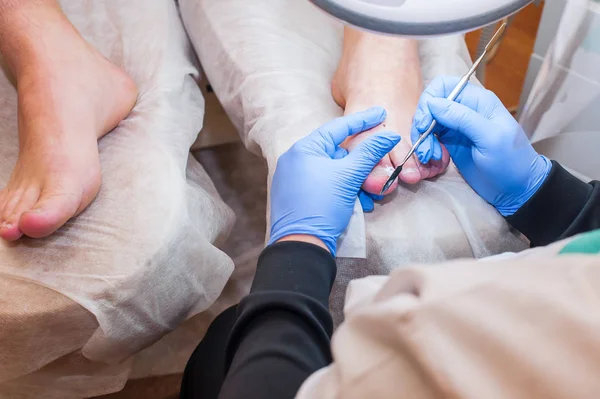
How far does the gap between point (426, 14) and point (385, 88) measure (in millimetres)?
493

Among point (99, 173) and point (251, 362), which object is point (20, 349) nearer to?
point (99, 173)

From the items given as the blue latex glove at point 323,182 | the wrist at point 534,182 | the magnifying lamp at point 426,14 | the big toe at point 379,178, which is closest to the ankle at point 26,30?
the blue latex glove at point 323,182

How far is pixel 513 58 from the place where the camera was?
5.65 feet

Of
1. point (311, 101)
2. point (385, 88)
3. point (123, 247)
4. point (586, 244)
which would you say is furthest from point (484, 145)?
point (123, 247)

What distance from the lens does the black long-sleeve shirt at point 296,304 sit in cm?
49

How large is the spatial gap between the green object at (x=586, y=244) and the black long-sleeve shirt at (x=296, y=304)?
0.92 feet

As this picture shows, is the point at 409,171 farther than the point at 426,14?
Yes

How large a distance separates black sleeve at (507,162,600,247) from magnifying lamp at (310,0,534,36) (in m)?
0.42

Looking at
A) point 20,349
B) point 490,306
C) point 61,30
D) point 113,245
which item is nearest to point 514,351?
point 490,306

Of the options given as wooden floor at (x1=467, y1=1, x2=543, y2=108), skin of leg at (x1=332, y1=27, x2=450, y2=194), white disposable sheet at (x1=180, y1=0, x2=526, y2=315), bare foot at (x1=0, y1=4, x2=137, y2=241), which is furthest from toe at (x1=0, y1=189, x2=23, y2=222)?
wooden floor at (x1=467, y1=1, x2=543, y2=108)

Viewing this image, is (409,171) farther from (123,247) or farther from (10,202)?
(10,202)

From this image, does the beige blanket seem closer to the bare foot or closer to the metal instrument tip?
the metal instrument tip

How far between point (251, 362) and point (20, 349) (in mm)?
482

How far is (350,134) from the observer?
2.62ft
